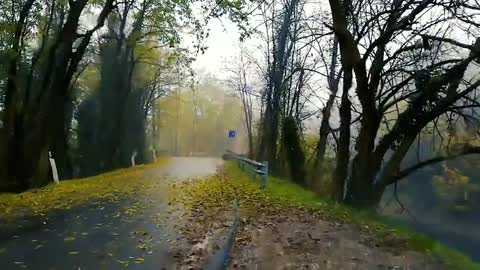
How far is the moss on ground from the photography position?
23.5 feet

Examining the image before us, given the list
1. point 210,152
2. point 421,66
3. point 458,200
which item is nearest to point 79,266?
point 421,66

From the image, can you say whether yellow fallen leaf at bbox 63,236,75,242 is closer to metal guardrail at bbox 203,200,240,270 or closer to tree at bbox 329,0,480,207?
metal guardrail at bbox 203,200,240,270

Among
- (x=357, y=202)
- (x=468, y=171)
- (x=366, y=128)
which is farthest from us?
(x=468, y=171)

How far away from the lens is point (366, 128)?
13.8m

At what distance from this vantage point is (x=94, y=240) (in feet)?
28.3

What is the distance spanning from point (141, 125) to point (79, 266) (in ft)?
133

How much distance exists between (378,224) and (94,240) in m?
5.45

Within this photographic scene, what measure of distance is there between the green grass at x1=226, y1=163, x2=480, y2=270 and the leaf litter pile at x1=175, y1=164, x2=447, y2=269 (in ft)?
0.52

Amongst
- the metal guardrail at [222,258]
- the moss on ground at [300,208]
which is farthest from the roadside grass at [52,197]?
the metal guardrail at [222,258]

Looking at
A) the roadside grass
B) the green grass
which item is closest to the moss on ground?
the green grass

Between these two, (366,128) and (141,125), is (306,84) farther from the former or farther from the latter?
(141,125)

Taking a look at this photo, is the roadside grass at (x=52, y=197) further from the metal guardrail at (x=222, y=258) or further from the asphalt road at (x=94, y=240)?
the metal guardrail at (x=222, y=258)

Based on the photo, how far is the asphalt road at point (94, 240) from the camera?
7059 millimetres

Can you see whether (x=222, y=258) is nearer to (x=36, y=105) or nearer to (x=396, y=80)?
(x=396, y=80)
